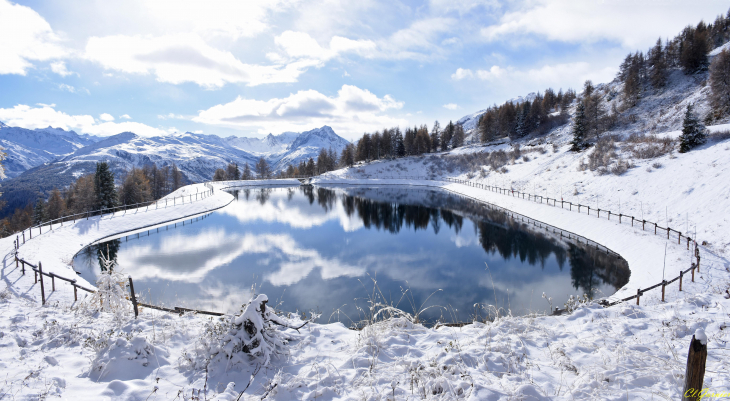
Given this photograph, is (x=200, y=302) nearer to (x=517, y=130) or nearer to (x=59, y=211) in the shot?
(x=59, y=211)

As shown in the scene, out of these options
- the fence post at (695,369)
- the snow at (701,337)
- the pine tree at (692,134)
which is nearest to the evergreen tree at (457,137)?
the pine tree at (692,134)

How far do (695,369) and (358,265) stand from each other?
52.5ft

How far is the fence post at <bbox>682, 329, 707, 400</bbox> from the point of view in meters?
2.77

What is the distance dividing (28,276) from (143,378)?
46.9 feet

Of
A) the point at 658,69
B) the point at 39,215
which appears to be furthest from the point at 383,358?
the point at 658,69

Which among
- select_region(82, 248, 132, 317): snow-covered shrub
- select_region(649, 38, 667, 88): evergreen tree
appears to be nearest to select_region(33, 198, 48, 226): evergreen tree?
select_region(82, 248, 132, 317): snow-covered shrub

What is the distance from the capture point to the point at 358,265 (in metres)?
18.4

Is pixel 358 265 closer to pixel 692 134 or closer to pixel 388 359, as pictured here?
pixel 388 359

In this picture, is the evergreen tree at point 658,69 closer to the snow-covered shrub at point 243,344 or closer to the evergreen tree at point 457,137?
the evergreen tree at point 457,137

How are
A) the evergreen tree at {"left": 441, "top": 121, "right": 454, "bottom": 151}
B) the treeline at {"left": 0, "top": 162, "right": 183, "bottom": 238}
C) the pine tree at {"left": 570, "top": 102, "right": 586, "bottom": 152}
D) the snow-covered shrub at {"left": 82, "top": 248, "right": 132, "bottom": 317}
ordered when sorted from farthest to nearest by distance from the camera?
1. the evergreen tree at {"left": 441, "top": 121, "right": 454, "bottom": 151}
2. the pine tree at {"left": 570, "top": 102, "right": 586, "bottom": 152}
3. the treeline at {"left": 0, "top": 162, "right": 183, "bottom": 238}
4. the snow-covered shrub at {"left": 82, "top": 248, "right": 132, "bottom": 317}

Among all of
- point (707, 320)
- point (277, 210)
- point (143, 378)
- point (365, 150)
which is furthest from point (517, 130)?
point (143, 378)

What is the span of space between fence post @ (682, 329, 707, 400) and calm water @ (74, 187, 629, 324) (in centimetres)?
679

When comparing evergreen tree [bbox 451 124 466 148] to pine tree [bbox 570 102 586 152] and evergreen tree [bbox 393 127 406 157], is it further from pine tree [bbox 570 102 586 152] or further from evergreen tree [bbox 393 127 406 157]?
pine tree [bbox 570 102 586 152]

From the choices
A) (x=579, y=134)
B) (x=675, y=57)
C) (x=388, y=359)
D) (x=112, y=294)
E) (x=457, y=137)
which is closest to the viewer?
(x=388, y=359)
